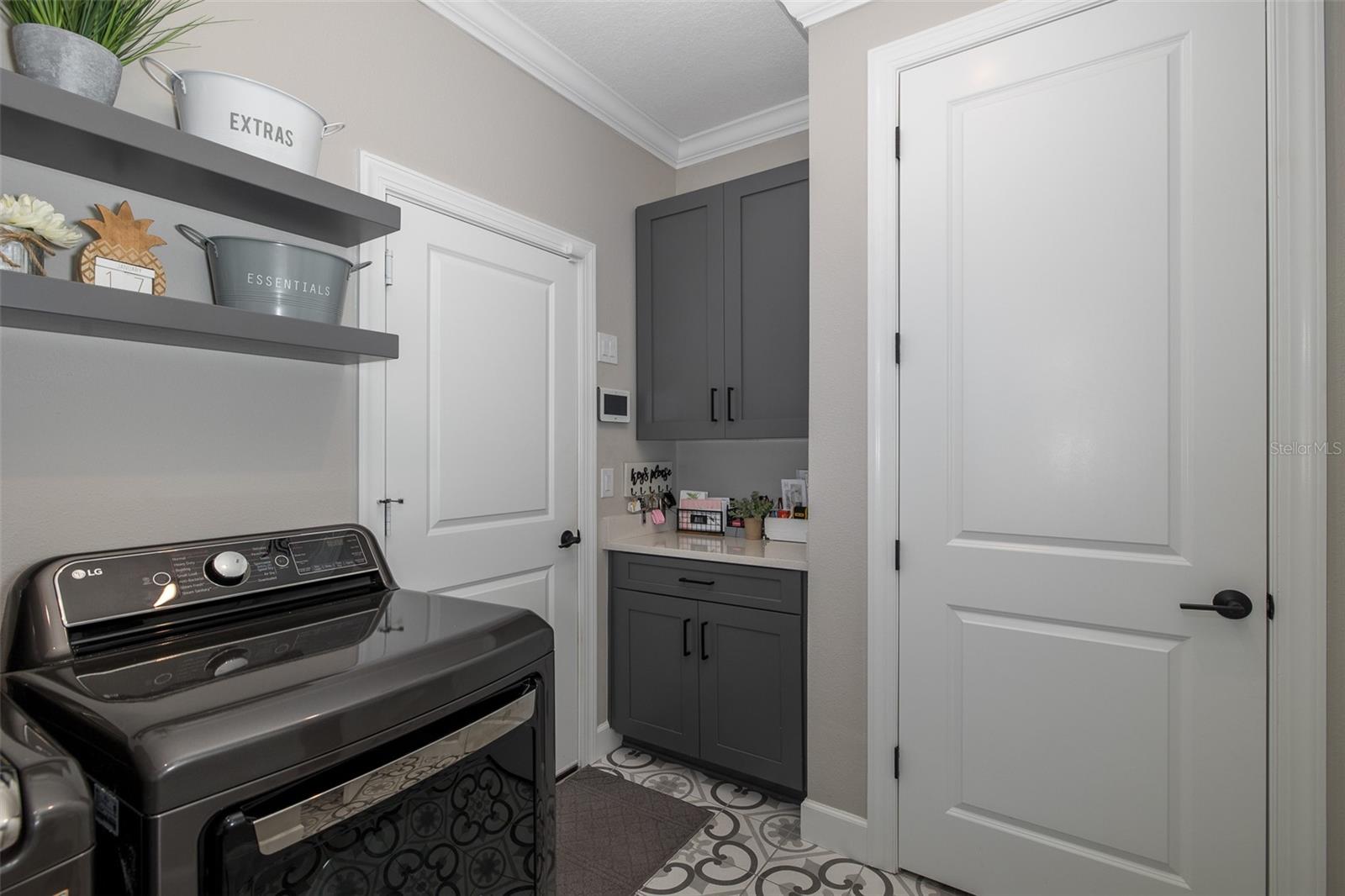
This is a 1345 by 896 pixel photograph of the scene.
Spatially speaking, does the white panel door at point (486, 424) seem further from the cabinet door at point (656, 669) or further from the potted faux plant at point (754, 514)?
the potted faux plant at point (754, 514)

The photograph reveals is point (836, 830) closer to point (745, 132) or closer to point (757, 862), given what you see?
point (757, 862)

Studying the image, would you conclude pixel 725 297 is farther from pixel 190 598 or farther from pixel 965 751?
pixel 190 598

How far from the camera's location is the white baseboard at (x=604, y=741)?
2.64 metres

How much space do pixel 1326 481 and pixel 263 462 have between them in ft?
7.91

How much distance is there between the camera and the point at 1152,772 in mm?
1617

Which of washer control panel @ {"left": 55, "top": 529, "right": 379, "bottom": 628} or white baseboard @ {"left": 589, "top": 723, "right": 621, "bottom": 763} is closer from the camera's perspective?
washer control panel @ {"left": 55, "top": 529, "right": 379, "bottom": 628}

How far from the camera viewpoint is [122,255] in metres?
1.28

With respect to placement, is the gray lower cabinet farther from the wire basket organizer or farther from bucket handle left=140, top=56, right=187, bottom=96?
bucket handle left=140, top=56, right=187, bottom=96

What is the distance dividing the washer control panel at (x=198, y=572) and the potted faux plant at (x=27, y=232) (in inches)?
20.7

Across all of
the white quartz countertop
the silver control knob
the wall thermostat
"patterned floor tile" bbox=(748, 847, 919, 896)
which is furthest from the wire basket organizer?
the silver control knob

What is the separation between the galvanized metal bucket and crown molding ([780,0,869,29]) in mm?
1591

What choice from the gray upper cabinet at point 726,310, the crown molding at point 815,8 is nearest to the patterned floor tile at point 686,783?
the gray upper cabinet at point 726,310

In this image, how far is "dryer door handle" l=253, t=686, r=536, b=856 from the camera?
35.7 inches

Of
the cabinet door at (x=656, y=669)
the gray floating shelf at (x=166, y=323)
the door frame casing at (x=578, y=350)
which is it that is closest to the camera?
the gray floating shelf at (x=166, y=323)
